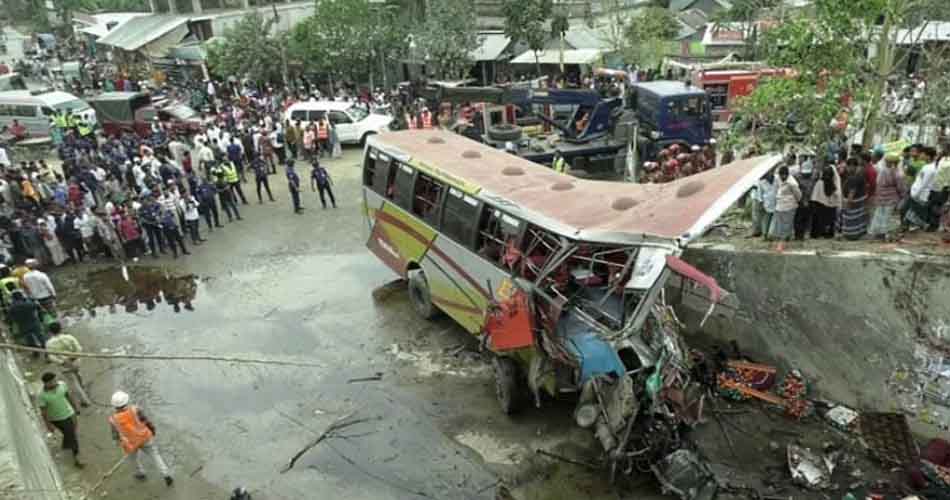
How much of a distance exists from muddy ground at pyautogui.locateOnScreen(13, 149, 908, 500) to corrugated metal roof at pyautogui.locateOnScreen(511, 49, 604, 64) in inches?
688

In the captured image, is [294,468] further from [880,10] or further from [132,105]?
[132,105]

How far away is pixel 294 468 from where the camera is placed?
8594 mm

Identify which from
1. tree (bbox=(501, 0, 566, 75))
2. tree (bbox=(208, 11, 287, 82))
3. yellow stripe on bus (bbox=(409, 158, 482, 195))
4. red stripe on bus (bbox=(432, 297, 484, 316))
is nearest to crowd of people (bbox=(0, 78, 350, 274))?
yellow stripe on bus (bbox=(409, 158, 482, 195))

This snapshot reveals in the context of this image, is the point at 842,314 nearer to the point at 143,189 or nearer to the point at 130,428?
the point at 130,428

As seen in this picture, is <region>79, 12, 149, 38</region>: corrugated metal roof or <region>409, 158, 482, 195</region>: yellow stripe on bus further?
<region>79, 12, 149, 38</region>: corrugated metal roof

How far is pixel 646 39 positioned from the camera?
28.0m

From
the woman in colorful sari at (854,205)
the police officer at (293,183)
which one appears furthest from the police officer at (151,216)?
the woman in colorful sari at (854,205)

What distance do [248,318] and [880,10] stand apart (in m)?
11.4

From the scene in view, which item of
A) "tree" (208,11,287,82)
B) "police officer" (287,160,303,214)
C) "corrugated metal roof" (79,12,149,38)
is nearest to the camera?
"police officer" (287,160,303,214)

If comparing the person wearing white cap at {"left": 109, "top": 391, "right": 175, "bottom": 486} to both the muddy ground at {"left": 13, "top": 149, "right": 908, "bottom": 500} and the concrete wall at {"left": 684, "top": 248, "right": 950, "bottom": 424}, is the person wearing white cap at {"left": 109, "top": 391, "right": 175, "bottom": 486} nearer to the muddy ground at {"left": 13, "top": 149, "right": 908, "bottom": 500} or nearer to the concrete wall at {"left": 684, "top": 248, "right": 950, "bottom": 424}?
the muddy ground at {"left": 13, "top": 149, "right": 908, "bottom": 500}

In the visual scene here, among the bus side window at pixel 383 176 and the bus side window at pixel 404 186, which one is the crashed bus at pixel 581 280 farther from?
the bus side window at pixel 383 176

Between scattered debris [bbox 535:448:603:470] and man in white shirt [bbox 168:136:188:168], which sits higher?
man in white shirt [bbox 168:136:188:168]

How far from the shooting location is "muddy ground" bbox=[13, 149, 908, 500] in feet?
27.2

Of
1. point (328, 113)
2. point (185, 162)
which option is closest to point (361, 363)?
point (185, 162)
